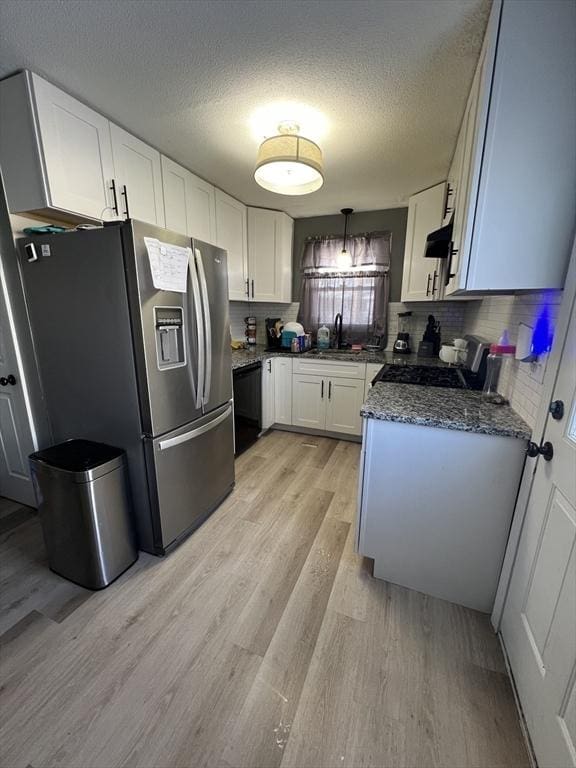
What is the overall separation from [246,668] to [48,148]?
250cm

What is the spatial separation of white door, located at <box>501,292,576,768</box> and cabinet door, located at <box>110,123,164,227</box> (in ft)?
7.67

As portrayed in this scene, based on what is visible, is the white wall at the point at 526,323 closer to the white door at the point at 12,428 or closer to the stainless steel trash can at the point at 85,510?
the stainless steel trash can at the point at 85,510

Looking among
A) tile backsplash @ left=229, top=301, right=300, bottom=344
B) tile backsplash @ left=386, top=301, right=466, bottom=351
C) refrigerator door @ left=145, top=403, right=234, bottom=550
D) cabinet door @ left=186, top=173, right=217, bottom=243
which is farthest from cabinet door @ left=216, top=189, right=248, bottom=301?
tile backsplash @ left=386, top=301, right=466, bottom=351

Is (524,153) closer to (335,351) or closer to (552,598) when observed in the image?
(552,598)

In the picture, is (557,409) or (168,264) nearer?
(557,409)

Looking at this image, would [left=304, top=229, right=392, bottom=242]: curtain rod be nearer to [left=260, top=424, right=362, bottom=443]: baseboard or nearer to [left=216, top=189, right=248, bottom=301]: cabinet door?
[left=216, top=189, right=248, bottom=301]: cabinet door

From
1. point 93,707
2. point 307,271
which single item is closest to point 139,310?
point 93,707

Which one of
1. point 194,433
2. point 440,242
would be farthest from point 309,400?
point 440,242

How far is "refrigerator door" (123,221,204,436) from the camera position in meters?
1.41

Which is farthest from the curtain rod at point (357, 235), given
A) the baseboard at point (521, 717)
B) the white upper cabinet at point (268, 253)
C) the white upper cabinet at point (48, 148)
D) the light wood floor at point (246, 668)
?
the baseboard at point (521, 717)

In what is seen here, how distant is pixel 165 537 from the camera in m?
1.71

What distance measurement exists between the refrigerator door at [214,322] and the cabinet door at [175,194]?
2.30ft

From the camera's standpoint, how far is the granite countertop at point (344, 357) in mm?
2830

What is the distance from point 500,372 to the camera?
1.71 meters
